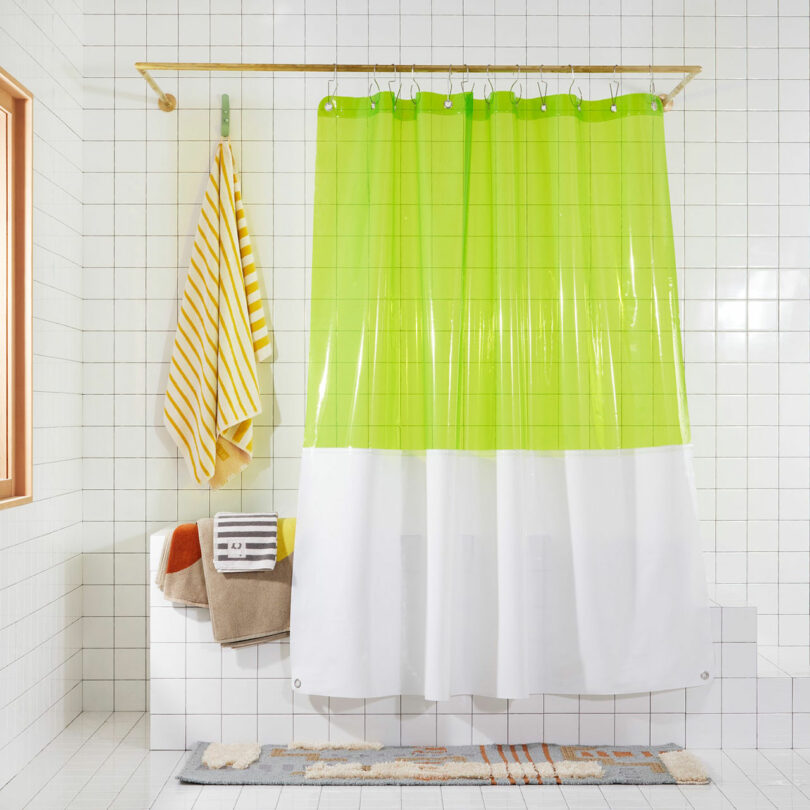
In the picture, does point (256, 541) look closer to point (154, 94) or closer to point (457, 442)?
point (457, 442)

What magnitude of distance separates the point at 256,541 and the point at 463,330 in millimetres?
787

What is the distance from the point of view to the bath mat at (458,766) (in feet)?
6.66

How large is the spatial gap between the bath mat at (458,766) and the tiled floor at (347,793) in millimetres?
25

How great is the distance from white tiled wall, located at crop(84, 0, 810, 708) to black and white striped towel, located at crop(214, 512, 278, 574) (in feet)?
1.18

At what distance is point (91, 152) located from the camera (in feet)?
8.21

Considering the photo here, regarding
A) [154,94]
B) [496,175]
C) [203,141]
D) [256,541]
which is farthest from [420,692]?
[154,94]

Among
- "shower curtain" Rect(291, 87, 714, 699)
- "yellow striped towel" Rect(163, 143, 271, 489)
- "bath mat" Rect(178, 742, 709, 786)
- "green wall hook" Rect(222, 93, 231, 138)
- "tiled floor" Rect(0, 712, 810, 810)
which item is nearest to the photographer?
"tiled floor" Rect(0, 712, 810, 810)

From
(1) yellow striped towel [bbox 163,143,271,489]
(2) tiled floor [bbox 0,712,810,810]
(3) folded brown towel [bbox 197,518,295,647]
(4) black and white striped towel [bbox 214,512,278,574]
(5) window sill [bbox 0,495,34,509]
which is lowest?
(2) tiled floor [bbox 0,712,810,810]

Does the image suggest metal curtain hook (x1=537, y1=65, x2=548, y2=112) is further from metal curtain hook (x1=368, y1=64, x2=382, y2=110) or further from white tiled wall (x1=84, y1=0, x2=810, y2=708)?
metal curtain hook (x1=368, y1=64, x2=382, y2=110)

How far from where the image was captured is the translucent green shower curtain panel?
2154mm

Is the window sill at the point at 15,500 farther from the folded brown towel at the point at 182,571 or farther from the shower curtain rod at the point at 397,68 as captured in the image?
the shower curtain rod at the point at 397,68

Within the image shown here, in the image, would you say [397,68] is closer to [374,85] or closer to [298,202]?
[374,85]

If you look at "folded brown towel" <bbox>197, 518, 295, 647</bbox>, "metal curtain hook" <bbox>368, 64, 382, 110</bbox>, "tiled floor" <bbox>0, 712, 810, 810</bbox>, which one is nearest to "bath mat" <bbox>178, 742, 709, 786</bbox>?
"tiled floor" <bbox>0, 712, 810, 810</bbox>

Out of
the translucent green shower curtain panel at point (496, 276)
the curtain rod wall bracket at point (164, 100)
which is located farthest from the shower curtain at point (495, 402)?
the curtain rod wall bracket at point (164, 100)
